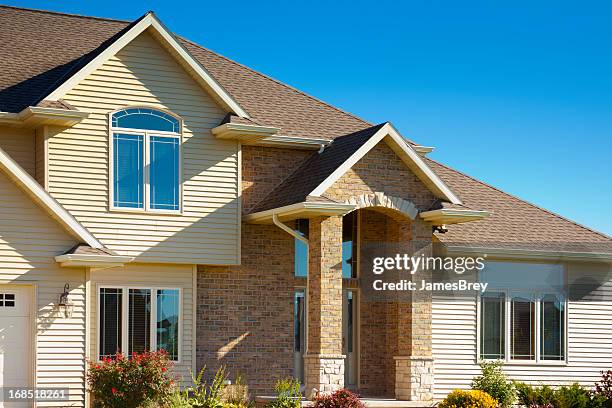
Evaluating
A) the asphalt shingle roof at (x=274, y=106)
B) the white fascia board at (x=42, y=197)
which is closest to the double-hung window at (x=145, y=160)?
the asphalt shingle roof at (x=274, y=106)

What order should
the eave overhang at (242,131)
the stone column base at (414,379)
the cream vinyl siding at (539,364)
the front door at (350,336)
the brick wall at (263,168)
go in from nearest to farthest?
the eave overhang at (242,131) → the stone column base at (414,379) → the brick wall at (263,168) → the front door at (350,336) → the cream vinyl siding at (539,364)

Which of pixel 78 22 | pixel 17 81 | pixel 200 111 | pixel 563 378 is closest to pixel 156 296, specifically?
pixel 200 111

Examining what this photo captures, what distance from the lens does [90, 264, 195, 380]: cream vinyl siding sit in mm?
23250

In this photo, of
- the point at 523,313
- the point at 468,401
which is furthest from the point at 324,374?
the point at 523,313

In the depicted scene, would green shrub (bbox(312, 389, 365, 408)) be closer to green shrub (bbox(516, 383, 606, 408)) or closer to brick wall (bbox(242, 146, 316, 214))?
green shrub (bbox(516, 383, 606, 408))

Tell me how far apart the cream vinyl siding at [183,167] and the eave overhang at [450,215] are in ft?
14.5

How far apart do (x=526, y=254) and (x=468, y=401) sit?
575 cm

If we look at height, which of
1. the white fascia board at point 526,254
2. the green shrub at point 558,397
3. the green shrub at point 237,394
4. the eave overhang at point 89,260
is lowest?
the green shrub at point 558,397

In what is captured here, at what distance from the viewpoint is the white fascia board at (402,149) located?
23406 mm

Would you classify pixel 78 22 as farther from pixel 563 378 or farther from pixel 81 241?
pixel 563 378

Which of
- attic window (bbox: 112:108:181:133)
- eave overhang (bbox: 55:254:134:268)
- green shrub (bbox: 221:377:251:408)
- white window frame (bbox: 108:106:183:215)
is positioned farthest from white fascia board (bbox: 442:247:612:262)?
eave overhang (bbox: 55:254:134:268)

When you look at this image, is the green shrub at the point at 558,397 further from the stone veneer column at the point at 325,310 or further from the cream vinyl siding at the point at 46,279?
the cream vinyl siding at the point at 46,279

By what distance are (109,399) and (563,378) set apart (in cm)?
1282

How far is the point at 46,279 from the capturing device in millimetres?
20938
